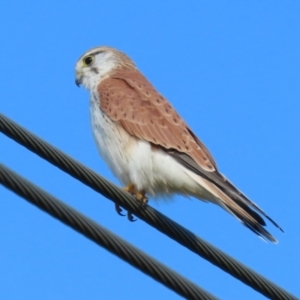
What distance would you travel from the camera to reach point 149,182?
17.8 feet

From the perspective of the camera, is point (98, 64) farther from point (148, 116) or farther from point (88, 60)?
point (148, 116)

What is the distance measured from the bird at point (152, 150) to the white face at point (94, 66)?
370 millimetres

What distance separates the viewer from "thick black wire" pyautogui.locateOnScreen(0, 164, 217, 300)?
3133mm

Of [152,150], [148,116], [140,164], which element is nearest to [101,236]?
[140,164]

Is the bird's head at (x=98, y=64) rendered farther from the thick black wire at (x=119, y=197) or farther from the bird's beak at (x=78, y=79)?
the thick black wire at (x=119, y=197)

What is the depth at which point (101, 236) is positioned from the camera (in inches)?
131

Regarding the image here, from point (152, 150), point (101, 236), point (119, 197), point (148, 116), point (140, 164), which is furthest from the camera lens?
point (148, 116)

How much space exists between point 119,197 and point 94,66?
3.33 meters

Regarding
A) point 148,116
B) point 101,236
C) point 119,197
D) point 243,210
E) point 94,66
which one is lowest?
point 101,236

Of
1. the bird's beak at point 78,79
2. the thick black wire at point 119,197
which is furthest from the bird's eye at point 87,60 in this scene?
the thick black wire at point 119,197

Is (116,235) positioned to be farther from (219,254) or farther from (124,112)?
(124,112)

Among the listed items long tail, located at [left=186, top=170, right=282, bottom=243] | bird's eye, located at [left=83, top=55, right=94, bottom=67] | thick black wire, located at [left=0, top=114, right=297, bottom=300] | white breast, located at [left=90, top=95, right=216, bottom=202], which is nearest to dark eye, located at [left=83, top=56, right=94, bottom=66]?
bird's eye, located at [left=83, top=55, right=94, bottom=67]

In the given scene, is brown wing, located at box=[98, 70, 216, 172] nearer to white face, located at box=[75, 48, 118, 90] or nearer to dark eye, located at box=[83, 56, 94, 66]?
white face, located at box=[75, 48, 118, 90]

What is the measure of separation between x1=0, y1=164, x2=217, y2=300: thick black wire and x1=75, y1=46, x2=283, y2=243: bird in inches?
44.6
